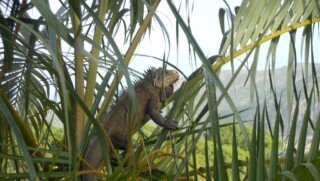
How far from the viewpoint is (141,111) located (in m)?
1.82

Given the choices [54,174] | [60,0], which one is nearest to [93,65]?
[60,0]

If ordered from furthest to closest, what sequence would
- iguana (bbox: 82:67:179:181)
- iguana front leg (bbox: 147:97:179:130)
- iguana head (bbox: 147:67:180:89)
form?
1. iguana head (bbox: 147:67:180:89)
2. iguana front leg (bbox: 147:97:179:130)
3. iguana (bbox: 82:67:179:181)

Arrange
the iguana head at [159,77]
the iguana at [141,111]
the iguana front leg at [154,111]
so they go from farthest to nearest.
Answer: the iguana head at [159,77]
the iguana front leg at [154,111]
the iguana at [141,111]

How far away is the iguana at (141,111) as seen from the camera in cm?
147

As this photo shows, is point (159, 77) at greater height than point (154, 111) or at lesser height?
greater

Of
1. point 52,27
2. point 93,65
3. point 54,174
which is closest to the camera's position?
point 52,27

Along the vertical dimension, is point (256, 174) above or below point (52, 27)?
below

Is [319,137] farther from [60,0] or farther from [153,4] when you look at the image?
[153,4]

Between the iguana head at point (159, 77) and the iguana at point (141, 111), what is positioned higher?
the iguana head at point (159, 77)

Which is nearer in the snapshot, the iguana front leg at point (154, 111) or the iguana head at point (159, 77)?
the iguana front leg at point (154, 111)

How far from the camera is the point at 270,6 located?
122cm

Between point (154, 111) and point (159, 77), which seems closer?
point (154, 111)

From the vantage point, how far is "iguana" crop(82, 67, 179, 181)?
57.9 inches

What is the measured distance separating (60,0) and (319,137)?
22.6 inches
